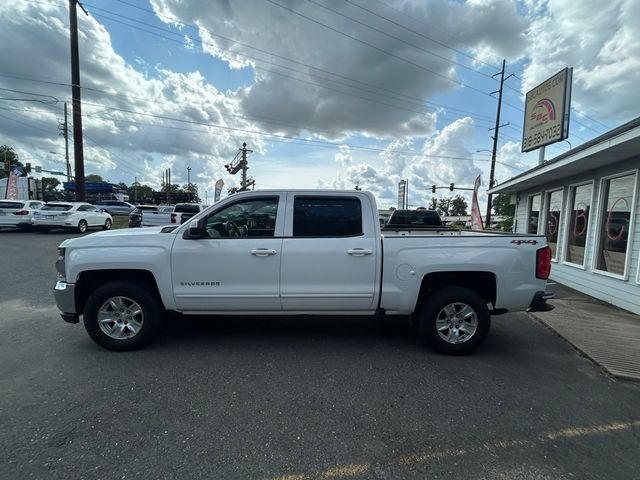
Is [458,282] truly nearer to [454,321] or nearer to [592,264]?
[454,321]

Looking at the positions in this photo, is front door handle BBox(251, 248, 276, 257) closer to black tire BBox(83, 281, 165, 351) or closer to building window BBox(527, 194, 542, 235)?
black tire BBox(83, 281, 165, 351)

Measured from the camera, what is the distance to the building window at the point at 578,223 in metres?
8.25

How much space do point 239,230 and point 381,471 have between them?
9.44 feet

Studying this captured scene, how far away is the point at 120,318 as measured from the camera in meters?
4.06

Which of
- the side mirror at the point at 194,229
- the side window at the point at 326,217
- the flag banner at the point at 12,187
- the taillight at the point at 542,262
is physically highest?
the flag banner at the point at 12,187

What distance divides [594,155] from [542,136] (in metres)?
8.47

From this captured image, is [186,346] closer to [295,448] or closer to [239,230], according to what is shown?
[239,230]

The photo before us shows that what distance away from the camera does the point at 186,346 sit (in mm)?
4246

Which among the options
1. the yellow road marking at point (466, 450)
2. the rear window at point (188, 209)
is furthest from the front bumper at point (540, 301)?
the rear window at point (188, 209)

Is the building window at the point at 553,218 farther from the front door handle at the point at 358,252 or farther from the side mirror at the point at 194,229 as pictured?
the side mirror at the point at 194,229

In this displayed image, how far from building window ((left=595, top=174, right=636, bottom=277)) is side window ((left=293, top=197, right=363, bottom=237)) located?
6.10 meters

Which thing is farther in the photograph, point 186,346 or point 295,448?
point 186,346

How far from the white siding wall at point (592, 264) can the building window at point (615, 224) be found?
0.11 meters

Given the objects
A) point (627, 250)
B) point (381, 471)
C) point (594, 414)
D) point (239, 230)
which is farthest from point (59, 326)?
point (627, 250)
